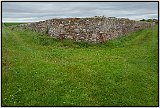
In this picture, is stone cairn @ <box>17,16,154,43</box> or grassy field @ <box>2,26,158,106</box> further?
stone cairn @ <box>17,16,154,43</box>

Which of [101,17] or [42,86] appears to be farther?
[101,17]

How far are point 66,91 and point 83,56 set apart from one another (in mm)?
9405

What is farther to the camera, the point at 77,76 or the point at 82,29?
the point at 82,29

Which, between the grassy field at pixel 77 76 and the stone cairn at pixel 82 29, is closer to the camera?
the grassy field at pixel 77 76

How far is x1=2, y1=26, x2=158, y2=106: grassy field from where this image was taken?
1698cm

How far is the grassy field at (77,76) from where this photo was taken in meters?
17.0

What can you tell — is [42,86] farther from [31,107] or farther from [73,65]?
[73,65]

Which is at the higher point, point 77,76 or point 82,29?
point 82,29

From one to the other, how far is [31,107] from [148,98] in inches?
261

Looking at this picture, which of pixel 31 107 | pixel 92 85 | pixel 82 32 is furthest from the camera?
pixel 82 32

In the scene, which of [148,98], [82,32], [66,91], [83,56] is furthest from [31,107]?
[82,32]

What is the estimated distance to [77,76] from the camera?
20031mm

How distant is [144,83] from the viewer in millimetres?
20078

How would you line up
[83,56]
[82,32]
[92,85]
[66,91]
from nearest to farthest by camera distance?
[66,91], [92,85], [83,56], [82,32]
